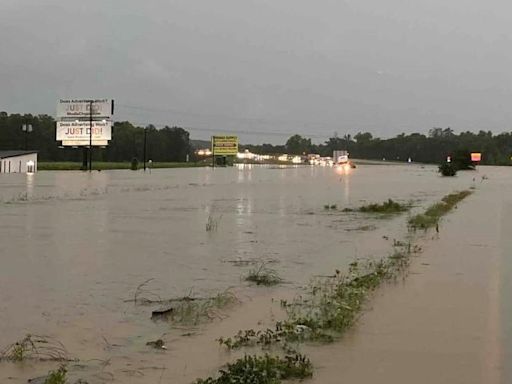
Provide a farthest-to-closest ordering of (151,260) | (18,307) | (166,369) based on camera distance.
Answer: (151,260), (18,307), (166,369)

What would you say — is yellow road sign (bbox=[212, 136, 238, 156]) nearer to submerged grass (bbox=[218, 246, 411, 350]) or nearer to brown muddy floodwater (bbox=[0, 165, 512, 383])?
brown muddy floodwater (bbox=[0, 165, 512, 383])

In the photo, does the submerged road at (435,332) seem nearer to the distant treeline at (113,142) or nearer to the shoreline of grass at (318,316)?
the shoreline of grass at (318,316)

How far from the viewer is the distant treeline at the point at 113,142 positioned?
431ft

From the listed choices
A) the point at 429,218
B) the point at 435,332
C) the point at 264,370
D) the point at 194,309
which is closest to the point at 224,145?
the point at 429,218

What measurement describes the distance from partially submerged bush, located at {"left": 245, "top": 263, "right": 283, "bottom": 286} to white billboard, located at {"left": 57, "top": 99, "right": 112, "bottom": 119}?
77728 millimetres

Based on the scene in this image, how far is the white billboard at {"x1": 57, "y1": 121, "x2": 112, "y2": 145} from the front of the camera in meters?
86.8

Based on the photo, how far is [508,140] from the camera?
180250 millimetres

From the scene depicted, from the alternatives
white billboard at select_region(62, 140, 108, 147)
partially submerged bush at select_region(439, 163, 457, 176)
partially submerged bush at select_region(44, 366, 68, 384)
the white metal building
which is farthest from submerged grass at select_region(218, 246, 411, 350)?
white billboard at select_region(62, 140, 108, 147)

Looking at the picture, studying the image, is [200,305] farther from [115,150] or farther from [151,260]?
[115,150]

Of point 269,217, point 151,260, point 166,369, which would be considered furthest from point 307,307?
point 269,217

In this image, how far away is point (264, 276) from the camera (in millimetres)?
11047

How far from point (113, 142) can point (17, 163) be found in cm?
6130

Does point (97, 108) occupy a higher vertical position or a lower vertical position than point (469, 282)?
higher

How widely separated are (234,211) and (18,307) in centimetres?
1654
